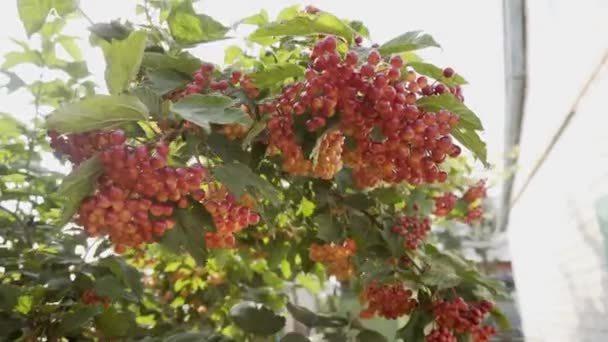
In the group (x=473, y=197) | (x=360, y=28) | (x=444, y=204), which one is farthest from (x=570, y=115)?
(x=360, y=28)

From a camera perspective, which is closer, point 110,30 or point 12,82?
point 110,30

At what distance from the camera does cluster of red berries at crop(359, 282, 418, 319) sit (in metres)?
1.32

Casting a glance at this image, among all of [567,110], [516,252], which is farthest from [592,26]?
[516,252]

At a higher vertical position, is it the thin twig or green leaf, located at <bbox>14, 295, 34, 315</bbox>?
the thin twig

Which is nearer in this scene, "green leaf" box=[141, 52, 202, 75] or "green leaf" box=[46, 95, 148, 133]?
"green leaf" box=[46, 95, 148, 133]

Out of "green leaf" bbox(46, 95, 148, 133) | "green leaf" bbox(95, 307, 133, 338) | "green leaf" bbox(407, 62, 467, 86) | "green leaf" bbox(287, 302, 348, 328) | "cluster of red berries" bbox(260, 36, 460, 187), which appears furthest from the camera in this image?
"green leaf" bbox(287, 302, 348, 328)

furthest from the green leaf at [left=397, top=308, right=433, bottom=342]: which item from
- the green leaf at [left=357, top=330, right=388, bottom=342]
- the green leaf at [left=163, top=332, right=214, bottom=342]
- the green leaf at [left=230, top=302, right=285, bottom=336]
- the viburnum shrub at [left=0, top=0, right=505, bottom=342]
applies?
the green leaf at [left=163, top=332, right=214, bottom=342]

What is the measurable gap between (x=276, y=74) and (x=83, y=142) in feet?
1.09

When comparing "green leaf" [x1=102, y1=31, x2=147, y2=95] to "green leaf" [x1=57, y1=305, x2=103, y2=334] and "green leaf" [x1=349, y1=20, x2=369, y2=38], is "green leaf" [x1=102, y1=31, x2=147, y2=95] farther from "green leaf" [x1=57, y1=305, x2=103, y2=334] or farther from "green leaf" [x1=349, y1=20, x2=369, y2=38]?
"green leaf" [x1=57, y1=305, x2=103, y2=334]

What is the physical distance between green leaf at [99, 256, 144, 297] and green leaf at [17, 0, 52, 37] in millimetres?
708

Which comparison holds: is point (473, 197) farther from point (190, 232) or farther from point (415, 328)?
point (190, 232)

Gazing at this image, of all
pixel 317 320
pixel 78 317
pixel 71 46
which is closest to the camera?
pixel 78 317

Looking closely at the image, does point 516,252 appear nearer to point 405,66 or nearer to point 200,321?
point 200,321

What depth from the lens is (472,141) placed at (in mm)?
915
